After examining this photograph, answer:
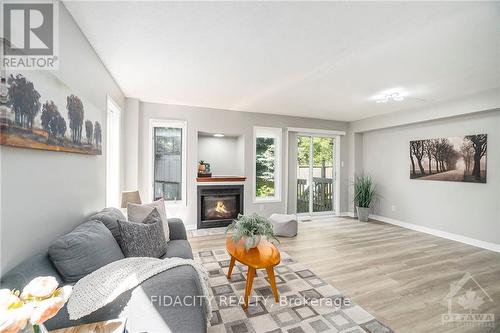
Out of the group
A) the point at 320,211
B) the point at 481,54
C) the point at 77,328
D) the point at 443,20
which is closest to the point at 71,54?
the point at 77,328

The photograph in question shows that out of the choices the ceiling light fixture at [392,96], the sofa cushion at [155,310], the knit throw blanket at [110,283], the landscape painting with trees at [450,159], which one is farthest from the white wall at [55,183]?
the landscape painting with trees at [450,159]

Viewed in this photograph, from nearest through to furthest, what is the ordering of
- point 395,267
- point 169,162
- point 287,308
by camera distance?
point 287,308, point 395,267, point 169,162

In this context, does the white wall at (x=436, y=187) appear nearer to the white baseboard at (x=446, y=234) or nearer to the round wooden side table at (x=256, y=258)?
the white baseboard at (x=446, y=234)

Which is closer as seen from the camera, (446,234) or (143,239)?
(143,239)

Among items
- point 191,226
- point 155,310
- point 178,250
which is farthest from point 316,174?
point 155,310

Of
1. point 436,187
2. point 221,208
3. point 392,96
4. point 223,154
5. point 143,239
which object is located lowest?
point 221,208

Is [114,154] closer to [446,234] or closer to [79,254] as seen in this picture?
[79,254]

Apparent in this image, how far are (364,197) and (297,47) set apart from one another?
439cm

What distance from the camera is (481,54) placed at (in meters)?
2.34

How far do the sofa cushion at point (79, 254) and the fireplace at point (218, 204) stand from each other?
311cm

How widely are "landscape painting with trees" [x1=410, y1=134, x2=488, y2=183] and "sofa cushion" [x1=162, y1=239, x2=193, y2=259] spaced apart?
185 inches

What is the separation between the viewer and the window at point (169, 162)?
4449mm

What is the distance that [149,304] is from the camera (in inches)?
44.7

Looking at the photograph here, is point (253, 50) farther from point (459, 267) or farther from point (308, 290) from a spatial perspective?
point (459, 267)
